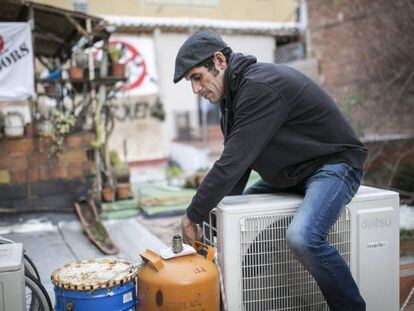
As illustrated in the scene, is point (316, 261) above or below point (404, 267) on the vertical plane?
above

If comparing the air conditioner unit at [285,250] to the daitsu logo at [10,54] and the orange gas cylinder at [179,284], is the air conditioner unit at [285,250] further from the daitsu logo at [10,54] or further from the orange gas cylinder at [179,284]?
the daitsu logo at [10,54]

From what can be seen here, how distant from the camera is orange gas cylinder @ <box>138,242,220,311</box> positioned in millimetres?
2463

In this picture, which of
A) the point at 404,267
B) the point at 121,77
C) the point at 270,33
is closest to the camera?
the point at 404,267

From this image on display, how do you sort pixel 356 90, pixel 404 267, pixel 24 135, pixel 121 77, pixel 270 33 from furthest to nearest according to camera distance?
pixel 270 33 → pixel 356 90 → pixel 121 77 → pixel 24 135 → pixel 404 267

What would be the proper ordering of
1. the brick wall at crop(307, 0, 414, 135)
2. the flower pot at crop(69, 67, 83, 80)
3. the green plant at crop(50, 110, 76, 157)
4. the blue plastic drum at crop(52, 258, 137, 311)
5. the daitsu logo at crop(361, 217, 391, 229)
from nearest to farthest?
1. the blue plastic drum at crop(52, 258, 137, 311)
2. the daitsu logo at crop(361, 217, 391, 229)
3. the green plant at crop(50, 110, 76, 157)
4. the flower pot at crop(69, 67, 83, 80)
5. the brick wall at crop(307, 0, 414, 135)

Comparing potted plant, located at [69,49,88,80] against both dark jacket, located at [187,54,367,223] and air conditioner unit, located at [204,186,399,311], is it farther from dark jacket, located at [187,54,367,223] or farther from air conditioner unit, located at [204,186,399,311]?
air conditioner unit, located at [204,186,399,311]

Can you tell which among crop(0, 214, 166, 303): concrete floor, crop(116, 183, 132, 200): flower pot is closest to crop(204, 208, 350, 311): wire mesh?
crop(0, 214, 166, 303): concrete floor

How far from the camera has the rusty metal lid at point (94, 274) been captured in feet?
7.93

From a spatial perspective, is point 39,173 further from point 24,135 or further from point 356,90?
point 356,90

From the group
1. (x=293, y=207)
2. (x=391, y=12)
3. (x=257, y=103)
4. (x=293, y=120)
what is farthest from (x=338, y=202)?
(x=391, y=12)

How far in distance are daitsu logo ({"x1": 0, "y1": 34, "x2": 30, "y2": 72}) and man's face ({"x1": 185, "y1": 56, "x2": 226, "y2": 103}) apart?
15.8 ft

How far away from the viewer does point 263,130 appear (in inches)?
105

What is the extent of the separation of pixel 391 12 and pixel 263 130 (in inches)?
299

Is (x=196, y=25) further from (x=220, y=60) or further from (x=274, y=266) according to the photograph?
(x=274, y=266)
